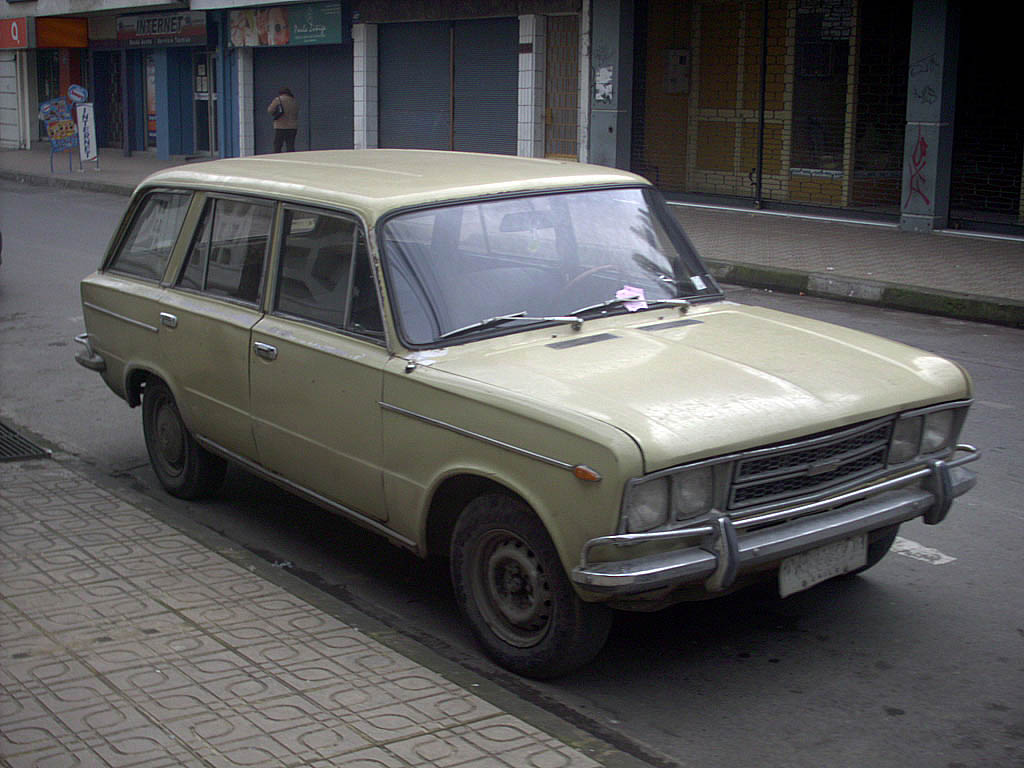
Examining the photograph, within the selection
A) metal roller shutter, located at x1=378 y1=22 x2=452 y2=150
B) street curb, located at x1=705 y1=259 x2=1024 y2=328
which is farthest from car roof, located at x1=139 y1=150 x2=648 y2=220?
metal roller shutter, located at x1=378 y1=22 x2=452 y2=150

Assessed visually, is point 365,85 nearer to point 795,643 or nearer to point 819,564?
point 795,643

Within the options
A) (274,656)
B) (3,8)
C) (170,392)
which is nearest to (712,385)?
(274,656)

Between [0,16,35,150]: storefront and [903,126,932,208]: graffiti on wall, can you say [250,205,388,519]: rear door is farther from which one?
[0,16,35,150]: storefront

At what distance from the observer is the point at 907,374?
443 cm

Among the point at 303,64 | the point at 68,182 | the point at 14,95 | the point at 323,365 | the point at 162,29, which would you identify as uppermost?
the point at 162,29

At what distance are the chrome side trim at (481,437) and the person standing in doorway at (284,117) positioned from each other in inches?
845

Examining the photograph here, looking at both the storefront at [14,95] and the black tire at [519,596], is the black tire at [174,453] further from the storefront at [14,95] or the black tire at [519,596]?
the storefront at [14,95]

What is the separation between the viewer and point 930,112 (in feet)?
52.0

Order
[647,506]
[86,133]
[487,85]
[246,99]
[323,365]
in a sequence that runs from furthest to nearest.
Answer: [246,99]
[86,133]
[487,85]
[323,365]
[647,506]

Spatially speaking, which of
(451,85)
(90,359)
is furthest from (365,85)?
(90,359)

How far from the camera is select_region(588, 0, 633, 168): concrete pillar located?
20047 millimetres

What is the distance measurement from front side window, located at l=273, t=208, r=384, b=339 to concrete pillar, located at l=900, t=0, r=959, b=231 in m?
12.6

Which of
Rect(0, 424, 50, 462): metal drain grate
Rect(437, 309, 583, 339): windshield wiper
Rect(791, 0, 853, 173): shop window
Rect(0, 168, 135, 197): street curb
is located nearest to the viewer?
Rect(437, 309, 583, 339): windshield wiper

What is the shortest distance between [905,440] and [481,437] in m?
1.50
